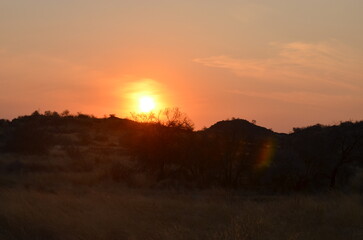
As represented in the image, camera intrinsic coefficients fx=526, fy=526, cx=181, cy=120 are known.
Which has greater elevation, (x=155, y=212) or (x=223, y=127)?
(x=223, y=127)

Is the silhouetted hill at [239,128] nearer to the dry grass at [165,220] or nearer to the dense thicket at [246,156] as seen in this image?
the dense thicket at [246,156]

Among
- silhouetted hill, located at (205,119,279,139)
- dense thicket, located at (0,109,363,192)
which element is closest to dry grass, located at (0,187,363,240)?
dense thicket, located at (0,109,363,192)

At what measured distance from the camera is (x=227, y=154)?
30516 millimetres

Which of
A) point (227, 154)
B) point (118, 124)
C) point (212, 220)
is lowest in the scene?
point (212, 220)

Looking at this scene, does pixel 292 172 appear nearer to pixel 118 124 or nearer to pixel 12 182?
pixel 12 182

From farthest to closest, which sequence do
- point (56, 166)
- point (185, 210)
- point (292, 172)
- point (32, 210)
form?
point (56, 166) < point (292, 172) < point (185, 210) < point (32, 210)

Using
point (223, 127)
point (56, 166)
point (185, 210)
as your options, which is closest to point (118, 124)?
point (56, 166)

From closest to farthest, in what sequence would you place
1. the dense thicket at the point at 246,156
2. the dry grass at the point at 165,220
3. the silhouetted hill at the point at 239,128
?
the dry grass at the point at 165,220 → the dense thicket at the point at 246,156 → the silhouetted hill at the point at 239,128

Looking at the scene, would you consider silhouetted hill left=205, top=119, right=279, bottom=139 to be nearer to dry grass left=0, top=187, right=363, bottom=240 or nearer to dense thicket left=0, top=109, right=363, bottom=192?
dense thicket left=0, top=109, right=363, bottom=192

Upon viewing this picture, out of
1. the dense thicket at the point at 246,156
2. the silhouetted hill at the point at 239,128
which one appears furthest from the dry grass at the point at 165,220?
the silhouetted hill at the point at 239,128

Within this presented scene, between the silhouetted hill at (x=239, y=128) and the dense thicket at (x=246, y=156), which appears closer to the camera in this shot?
the dense thicket at (x=246, y=156)

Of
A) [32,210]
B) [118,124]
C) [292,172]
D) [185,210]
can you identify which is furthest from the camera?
[118,124]

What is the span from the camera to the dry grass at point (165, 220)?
11.4m

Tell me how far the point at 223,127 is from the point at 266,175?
14.1ft
